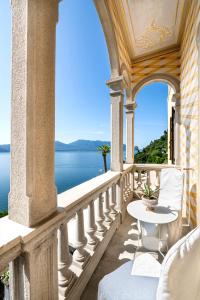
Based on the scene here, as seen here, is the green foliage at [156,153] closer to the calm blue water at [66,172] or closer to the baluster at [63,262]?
the calm blue water at [66,172]

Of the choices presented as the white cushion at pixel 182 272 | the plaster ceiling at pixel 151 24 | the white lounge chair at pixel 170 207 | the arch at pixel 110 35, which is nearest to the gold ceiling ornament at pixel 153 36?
the plaster ceiling at pixel 151 24

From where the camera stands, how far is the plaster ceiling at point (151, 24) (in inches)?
119

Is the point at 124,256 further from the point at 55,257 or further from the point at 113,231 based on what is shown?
the point at 55,257

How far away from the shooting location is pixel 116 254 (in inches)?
90.4

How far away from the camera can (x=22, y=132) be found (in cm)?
96

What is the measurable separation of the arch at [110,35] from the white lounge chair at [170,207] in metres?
2.20

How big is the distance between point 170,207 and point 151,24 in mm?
3715

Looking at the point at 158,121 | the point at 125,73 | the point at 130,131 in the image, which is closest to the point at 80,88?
the point at 158,121

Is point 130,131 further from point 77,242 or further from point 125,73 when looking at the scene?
point 77,242

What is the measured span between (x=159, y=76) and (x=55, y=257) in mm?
4941

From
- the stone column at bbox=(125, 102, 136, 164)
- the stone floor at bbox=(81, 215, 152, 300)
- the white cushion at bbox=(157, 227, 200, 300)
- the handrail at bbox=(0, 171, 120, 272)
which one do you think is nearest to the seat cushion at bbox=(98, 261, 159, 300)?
the white cushion at bbox=(157, 227, 200, 300)

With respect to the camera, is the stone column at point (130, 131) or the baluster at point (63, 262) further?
the stone column at point (130, 131)

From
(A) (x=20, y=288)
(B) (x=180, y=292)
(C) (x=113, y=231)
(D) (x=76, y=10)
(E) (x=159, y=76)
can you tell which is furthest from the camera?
(E) (x=159, y=76)

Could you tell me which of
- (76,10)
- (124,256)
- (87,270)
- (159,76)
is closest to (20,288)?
(87,270)
